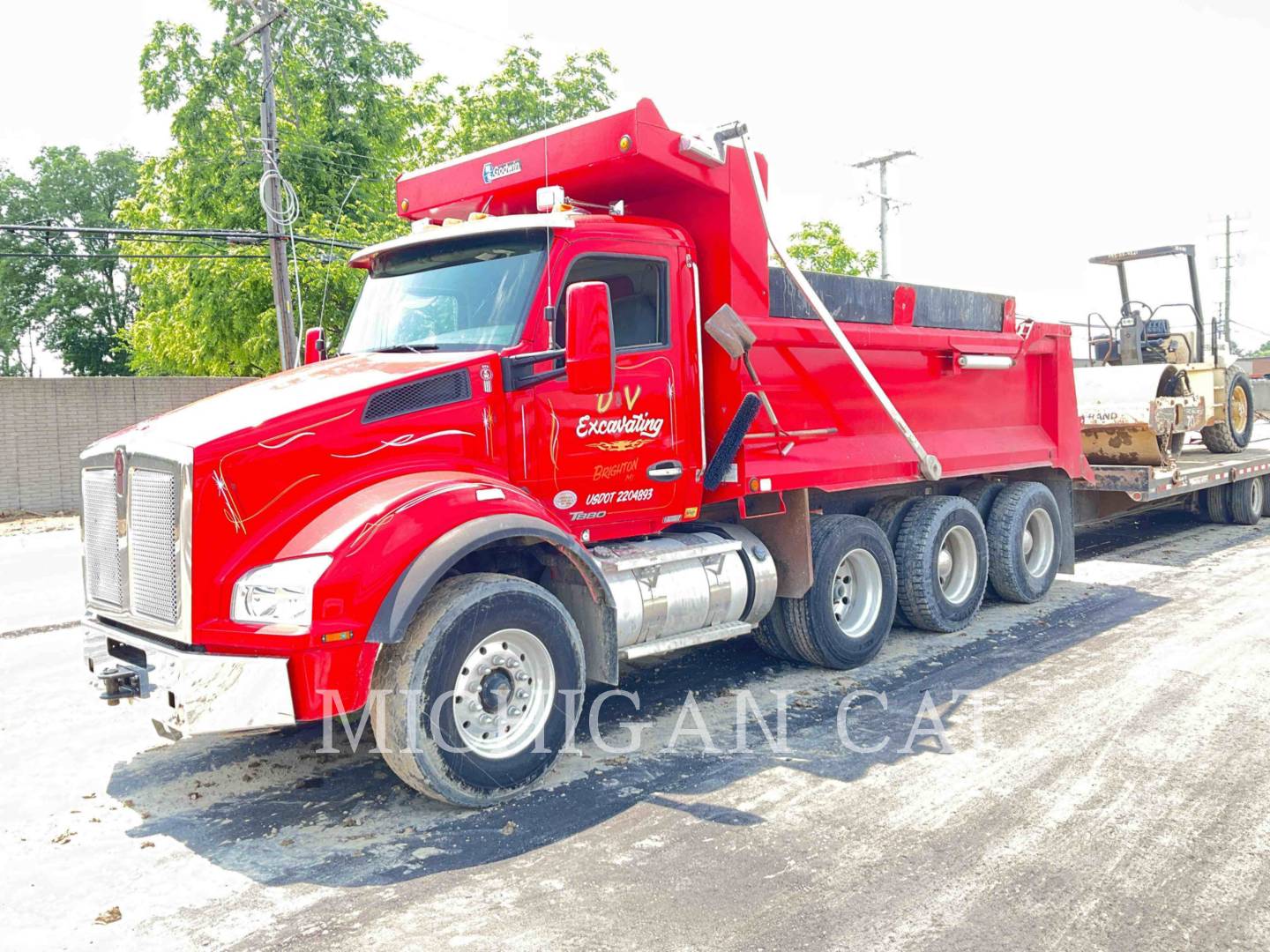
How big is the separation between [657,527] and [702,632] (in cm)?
68

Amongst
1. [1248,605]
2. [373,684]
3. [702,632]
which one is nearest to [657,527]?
[702,632]

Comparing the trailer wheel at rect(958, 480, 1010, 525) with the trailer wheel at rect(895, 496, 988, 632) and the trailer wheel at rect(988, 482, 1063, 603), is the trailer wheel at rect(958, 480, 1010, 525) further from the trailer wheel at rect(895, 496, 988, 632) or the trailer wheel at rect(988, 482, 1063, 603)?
the trailer wheel at rect(895, 496, 988, 632)

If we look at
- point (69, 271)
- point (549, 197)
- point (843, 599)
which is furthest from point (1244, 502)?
point (69, 271)

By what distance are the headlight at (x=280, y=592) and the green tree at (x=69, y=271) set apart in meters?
48.7

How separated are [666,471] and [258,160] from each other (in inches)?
826

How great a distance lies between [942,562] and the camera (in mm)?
8250

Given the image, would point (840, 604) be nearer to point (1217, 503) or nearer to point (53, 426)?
point (1217, 503)

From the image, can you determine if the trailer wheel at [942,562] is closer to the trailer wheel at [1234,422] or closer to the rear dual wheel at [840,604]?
the rear dual wheel at [840,604]

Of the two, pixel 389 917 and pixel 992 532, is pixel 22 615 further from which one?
pixel 992 532

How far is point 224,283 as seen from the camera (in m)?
24.1

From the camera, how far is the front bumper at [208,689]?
418 centimetres

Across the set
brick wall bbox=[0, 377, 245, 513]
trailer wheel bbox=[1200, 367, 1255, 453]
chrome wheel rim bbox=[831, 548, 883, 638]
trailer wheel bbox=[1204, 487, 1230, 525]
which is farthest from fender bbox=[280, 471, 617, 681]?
brick wall bbox=[0, 377, 245, 513]

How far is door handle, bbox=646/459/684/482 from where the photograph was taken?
597cm

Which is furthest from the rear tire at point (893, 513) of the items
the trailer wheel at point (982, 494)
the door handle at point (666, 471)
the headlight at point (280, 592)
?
the headlight at point (280, 592)
